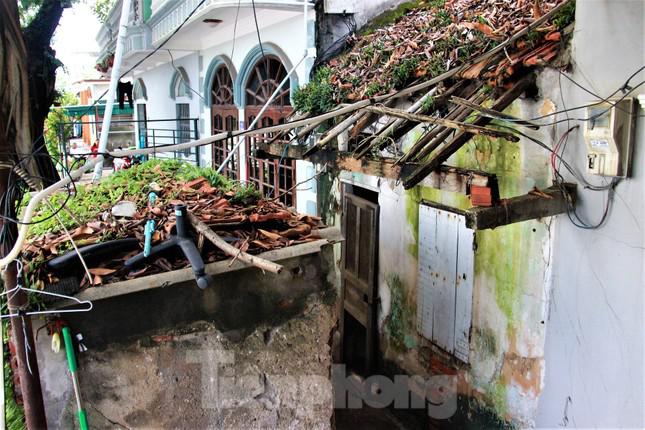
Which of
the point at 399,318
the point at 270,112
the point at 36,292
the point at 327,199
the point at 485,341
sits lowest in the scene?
the point at 399,318

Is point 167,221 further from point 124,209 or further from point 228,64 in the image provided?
point 228,64

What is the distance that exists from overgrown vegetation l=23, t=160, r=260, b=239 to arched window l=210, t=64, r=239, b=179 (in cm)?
558

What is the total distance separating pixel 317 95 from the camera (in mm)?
7496

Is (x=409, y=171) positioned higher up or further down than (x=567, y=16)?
further down

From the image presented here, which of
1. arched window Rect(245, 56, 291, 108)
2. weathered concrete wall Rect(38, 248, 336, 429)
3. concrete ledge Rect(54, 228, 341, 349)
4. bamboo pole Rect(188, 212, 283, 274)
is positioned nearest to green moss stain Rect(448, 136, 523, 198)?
concrete ledge Rect(54, 228, 341, 349)

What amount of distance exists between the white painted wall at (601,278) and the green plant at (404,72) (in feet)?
5.68

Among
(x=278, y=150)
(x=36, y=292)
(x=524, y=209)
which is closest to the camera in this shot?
(x=36, y=292)

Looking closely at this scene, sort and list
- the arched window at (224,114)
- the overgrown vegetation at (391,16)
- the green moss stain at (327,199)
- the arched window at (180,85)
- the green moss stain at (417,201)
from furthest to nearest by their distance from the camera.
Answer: the arched window at (180,85), the arched window at (224,114), the green moss stain at (327,199), the overgrown vegetation at (391,16), the green moss stain at (417,201)

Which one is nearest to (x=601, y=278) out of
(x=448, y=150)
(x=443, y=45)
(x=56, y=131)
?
(x=448, y=150)

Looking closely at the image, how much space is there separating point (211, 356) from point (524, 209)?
2657mm

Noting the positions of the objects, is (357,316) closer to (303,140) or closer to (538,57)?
(303,140)

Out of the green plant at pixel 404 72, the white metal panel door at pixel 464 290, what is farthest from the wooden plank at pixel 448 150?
the white metal panel door at pixel 464 290

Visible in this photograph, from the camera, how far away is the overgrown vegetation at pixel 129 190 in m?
4.11

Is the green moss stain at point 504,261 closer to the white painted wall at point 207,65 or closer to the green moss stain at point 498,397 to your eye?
the green moss stain at point 498,397
